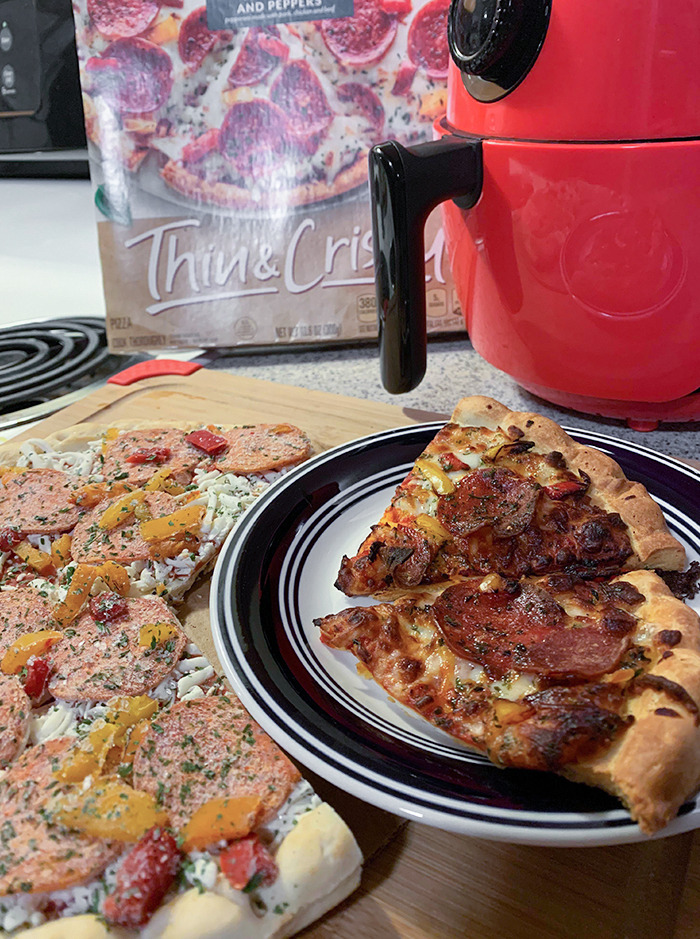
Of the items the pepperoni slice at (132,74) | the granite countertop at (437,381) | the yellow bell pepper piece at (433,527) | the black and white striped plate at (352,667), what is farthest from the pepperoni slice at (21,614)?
the pepperoni slice at (132,74)

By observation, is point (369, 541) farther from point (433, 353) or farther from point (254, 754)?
point (433, 353)

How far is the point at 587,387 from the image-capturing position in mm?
1195

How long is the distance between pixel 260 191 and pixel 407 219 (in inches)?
26.2

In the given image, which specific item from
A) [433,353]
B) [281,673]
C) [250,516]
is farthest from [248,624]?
[433,353]

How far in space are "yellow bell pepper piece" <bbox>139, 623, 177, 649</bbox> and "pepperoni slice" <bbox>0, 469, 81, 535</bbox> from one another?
1.01 feet

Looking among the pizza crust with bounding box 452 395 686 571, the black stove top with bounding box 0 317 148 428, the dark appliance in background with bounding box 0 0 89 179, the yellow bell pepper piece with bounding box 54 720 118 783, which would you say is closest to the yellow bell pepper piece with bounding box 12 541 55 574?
the yellow bell pepper piece with bounding box 54 720 118 783

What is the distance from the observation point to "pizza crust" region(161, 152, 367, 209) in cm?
160

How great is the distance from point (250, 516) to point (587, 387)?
1.81 feet

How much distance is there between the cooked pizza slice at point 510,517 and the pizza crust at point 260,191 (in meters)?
0.67

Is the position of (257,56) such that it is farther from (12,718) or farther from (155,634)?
(12,718)

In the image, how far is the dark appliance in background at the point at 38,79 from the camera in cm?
195

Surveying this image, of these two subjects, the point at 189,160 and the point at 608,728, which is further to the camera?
the point at 189,160

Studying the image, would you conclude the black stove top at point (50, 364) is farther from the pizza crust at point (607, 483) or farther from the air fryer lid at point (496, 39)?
the air fryer lid at point (496, 39)

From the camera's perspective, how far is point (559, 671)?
2.51ft
